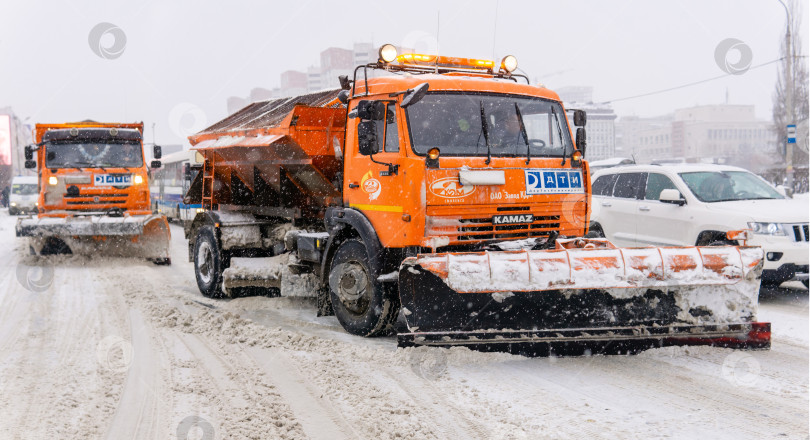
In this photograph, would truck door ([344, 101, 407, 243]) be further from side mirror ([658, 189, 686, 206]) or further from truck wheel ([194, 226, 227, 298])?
side mirror ([658, 189, 686, 206])

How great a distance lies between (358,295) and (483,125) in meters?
2.01

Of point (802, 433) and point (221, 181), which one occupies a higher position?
point (221, 181)

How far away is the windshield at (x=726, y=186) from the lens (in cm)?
923

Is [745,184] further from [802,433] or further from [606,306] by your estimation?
[802,433]

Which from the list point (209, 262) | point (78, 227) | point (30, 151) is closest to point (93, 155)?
point (30, 151)

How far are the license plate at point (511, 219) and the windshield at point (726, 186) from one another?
12.7 feet

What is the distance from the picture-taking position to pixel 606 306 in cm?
560

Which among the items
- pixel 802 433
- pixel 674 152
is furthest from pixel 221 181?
pixel 674 152

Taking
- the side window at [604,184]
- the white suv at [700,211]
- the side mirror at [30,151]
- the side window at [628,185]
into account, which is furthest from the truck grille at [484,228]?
the side mirror at [30,151]

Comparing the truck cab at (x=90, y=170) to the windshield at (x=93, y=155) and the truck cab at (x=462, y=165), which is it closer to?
the windshield at (x=93, y=155)

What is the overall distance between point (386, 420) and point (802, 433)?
2.50 meters

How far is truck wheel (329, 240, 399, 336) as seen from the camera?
6.43 m

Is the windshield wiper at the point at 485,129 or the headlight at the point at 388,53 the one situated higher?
the headlight at the point at 388,53

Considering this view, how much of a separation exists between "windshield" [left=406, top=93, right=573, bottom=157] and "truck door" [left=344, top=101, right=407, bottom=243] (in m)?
0.22
